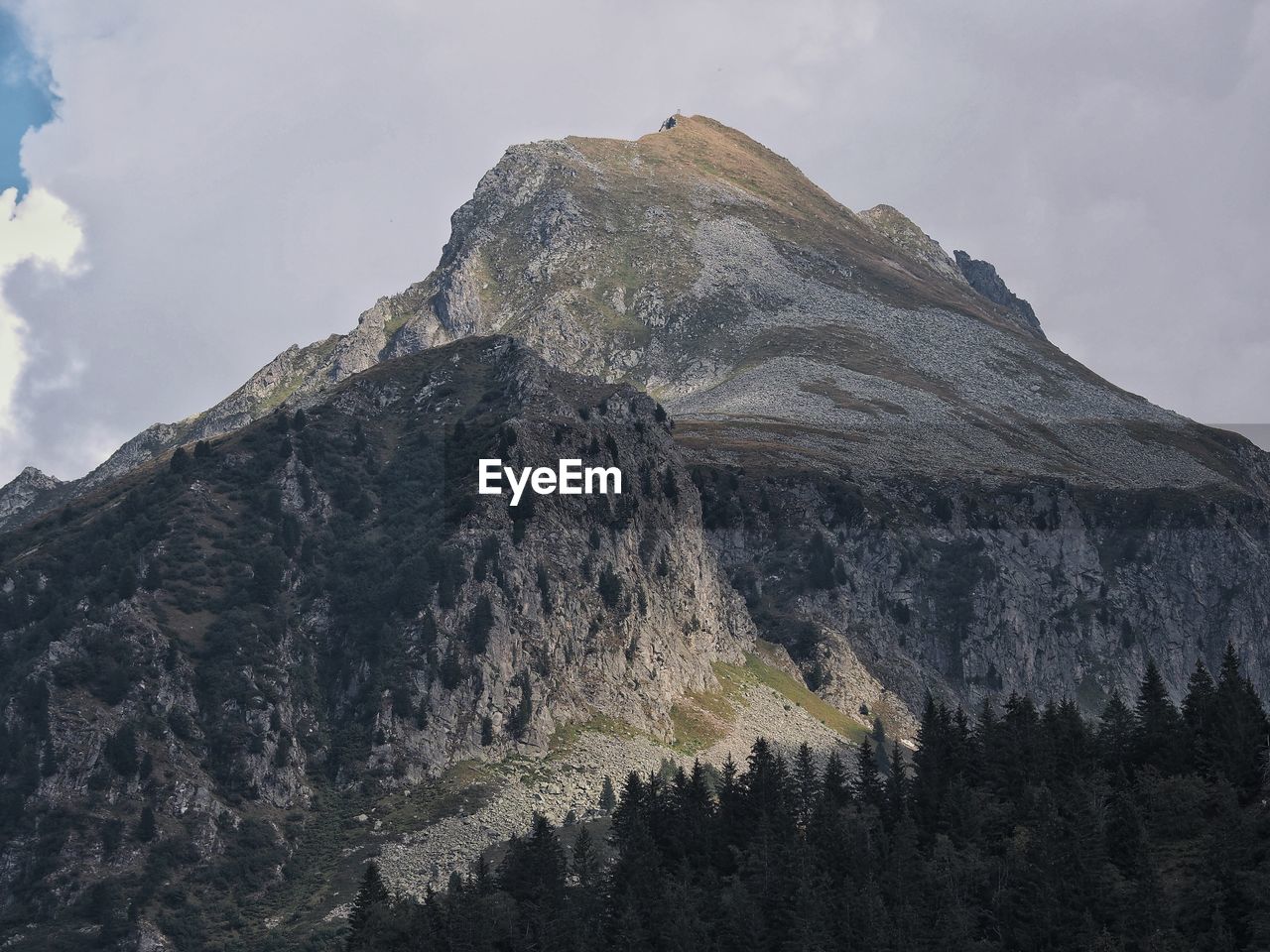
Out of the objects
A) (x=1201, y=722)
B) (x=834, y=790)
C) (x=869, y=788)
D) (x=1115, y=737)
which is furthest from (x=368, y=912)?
(x=1201, y=722)

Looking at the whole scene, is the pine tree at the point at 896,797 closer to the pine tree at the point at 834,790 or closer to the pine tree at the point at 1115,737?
Answer: the pine tree at the point at 834,790

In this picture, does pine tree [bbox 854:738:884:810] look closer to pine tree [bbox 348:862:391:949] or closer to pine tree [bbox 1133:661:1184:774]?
pine tree [bbox 1133:661:1184:774]

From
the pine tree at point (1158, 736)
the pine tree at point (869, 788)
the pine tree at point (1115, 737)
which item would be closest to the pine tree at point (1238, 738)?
the pine tree at point (1158, 736)

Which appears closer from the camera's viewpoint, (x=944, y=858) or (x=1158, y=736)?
(x=944, y=858)

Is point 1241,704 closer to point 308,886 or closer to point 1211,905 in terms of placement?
point 1211,905

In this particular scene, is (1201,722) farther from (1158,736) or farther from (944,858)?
(944,858)

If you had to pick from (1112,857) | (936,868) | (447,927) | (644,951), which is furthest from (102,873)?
(1112,857)

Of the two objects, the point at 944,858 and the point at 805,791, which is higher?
the point at 805,791

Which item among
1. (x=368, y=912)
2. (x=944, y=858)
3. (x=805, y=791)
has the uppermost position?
(x=805, y=791)

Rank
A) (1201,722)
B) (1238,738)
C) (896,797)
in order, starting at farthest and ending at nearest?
1. (896,797)
2. (1201,722)
3. (1238,738)

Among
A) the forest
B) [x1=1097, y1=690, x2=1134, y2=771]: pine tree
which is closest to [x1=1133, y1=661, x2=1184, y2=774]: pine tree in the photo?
the forest
